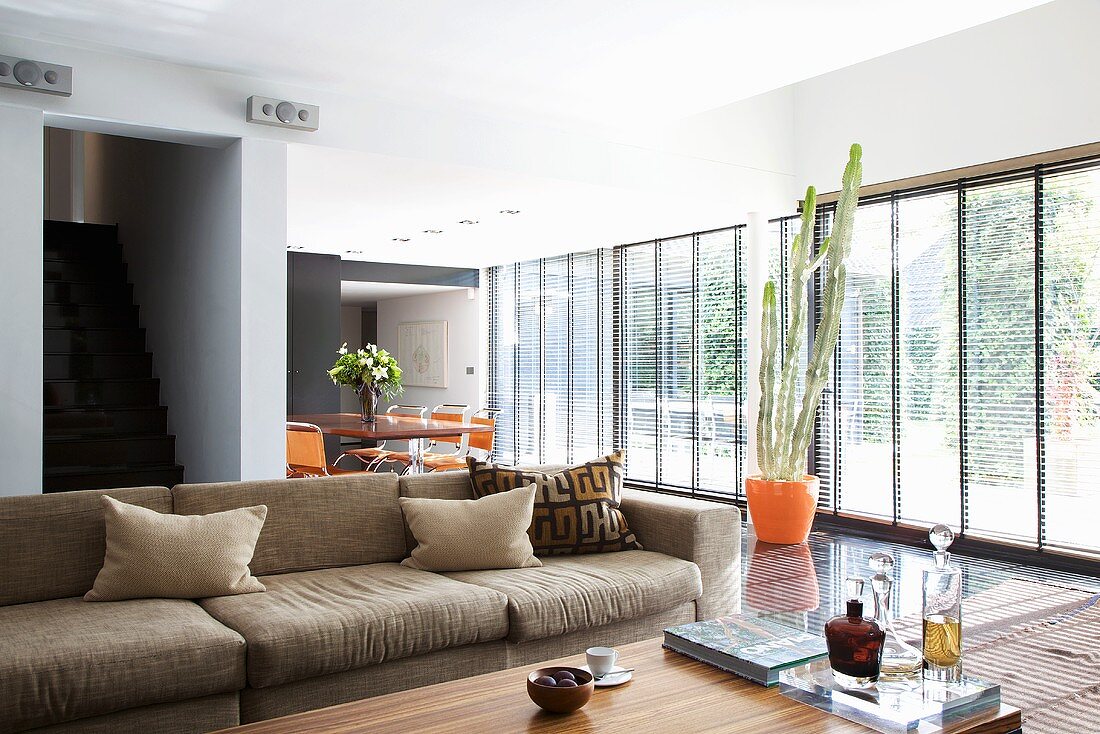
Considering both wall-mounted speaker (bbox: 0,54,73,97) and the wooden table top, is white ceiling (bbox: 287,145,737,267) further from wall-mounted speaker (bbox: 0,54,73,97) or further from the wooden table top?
the wooden table top

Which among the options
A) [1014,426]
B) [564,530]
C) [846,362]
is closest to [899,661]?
[564,530]

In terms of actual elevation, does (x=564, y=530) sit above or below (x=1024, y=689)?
above

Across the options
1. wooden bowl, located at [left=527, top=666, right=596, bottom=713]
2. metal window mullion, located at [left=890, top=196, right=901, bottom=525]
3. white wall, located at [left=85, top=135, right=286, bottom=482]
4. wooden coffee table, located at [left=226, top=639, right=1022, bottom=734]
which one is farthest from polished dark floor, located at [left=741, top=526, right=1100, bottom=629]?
white wall, located at [left=85, top=135, right=286, bottom=482]

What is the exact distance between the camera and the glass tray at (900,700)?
74.2 inches

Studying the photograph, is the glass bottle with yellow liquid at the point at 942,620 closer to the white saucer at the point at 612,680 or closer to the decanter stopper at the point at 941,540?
the decanter stopper at the point at 941,540

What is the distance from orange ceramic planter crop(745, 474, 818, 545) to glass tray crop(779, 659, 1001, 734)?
12.2 ft

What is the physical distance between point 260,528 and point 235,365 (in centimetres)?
173

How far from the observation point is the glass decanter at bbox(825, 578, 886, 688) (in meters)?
2.01

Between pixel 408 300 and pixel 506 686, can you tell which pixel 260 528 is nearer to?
pixel 506 686

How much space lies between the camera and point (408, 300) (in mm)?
12711

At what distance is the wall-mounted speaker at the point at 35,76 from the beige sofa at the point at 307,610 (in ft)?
6.80

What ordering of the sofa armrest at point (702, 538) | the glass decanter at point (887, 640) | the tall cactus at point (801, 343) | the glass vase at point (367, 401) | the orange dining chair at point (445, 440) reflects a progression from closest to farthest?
the glass decanter at point (887, 640) < the sofa armrest at point (702, 538) < the tall cactus at point (801, 343) < the glass vase at point (367, 401) < the orange dining chair at point (445, 440)

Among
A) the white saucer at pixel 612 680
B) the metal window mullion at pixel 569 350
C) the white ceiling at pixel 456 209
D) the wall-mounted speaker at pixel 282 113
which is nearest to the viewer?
the white saucer at pixel 612 680

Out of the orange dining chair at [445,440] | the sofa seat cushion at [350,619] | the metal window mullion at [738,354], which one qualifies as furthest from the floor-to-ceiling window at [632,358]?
the sofa seat cushion at [350,619]
